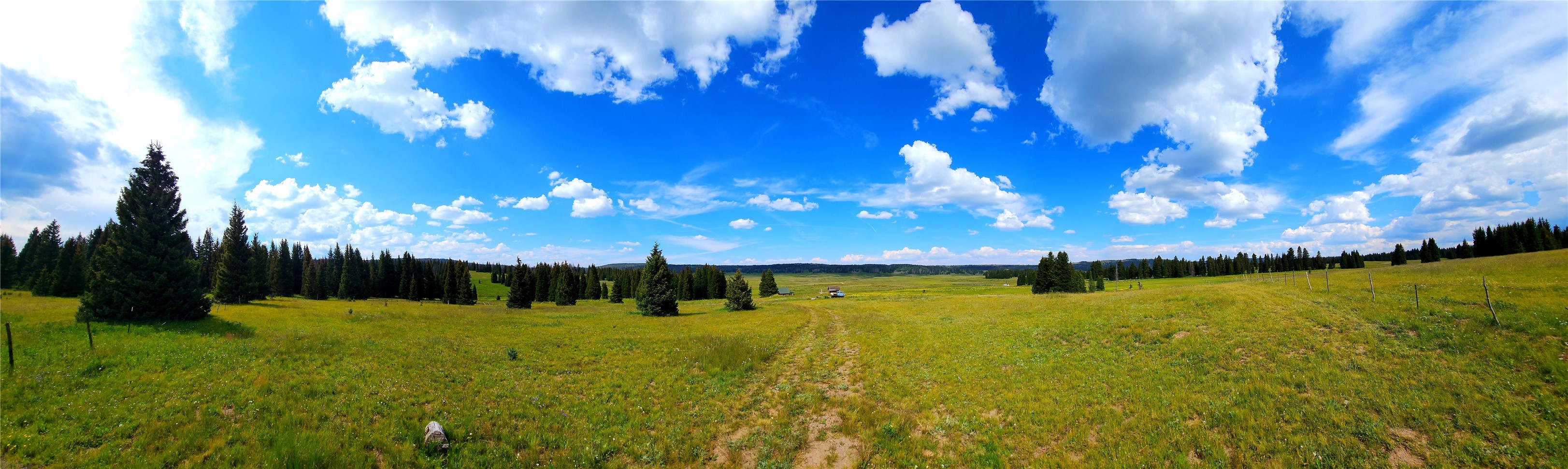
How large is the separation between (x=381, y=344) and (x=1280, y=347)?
37.7 metres

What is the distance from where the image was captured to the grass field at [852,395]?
10.6 m

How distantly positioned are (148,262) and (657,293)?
3297cm

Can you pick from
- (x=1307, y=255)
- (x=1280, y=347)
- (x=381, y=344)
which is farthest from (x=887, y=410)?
(x=1307, y=255)

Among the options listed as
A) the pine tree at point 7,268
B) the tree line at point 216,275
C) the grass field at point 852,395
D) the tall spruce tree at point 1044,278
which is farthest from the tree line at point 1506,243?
the pine tree at point 7,268

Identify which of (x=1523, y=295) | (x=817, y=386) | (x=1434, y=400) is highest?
(x=1523, y=295)

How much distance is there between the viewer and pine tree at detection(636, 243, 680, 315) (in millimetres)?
48438

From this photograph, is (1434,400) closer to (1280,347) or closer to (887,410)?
(1280,347)

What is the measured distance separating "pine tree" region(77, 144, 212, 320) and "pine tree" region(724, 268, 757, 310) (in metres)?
41.0

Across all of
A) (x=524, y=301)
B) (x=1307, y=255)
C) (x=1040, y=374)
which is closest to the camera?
(x=1040, y=374)

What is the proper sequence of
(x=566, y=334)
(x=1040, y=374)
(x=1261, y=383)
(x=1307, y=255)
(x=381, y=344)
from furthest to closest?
(x=1307, y=255) → (x=566, y=334) → (x=381, y=344) → (x=1040, y=374) → (x=1261, y=383)

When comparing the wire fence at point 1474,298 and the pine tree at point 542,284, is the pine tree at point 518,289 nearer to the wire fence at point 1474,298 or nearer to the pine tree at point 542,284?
the pine tree at point 542,284

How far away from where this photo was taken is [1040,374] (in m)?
17.5

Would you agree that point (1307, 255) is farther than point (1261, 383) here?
Yes

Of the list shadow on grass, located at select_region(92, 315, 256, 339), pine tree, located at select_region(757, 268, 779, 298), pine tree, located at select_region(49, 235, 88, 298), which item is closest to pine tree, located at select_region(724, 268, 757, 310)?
shadow on grass, located at select_region(92, 315, 256, 339)
